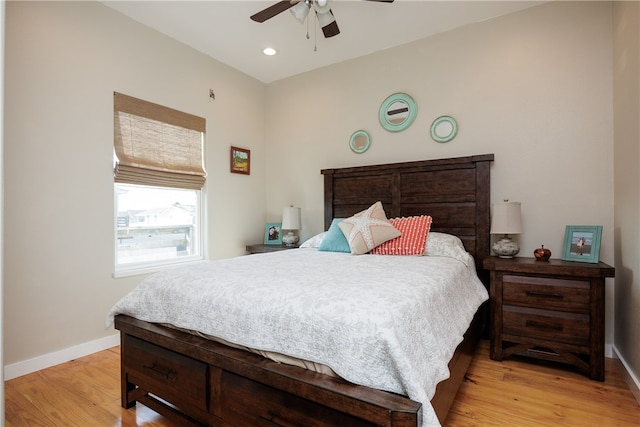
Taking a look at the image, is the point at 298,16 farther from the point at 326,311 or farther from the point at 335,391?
the point at 335,391

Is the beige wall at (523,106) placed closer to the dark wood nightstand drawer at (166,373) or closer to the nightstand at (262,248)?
the nightstand at (262,248)

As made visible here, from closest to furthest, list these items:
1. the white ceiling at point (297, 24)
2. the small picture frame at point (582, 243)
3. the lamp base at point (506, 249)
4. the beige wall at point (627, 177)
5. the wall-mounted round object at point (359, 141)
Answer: the beige wall at point (627, 177) < the small picture frame at point (582, 243) < the lamp base at point (506, 249) < the white ceiling at point (297, 24) < the wall-mounted round object at point (359, 141)

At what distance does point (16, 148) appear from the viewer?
231 centimetres

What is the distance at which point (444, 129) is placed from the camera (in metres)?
3.23

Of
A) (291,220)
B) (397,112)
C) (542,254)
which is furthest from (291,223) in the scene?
(542,254)

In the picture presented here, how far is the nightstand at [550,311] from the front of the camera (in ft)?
7.20

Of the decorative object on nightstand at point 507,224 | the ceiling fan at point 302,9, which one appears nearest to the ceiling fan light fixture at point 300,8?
the ceiling fan at point 302,9

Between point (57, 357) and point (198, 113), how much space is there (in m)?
2.49

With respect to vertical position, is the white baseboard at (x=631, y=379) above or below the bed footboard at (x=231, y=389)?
below

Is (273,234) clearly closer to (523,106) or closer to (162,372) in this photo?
(162,372)

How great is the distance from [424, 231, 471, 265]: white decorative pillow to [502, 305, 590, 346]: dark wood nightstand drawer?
0.47 m

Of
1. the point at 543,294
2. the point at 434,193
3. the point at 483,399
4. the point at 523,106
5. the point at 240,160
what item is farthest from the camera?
the point at 240,160

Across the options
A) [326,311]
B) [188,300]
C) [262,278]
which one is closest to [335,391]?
[326,311]

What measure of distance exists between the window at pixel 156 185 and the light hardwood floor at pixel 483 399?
0.95 m
